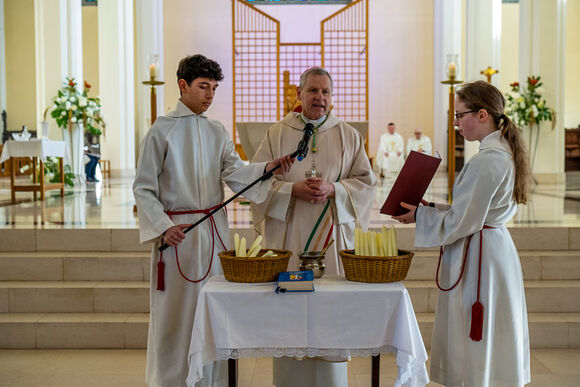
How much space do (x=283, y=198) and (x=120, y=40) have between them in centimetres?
1383

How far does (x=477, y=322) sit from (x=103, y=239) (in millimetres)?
3967

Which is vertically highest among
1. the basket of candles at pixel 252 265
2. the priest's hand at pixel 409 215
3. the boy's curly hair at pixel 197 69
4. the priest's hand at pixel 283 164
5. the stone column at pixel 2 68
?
the stone column at pixel 2 68

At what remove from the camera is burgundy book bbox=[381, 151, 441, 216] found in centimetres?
308

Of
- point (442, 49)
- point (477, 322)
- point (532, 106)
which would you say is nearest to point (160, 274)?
point (477, 322)

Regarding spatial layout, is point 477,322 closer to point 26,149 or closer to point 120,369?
point 120,369

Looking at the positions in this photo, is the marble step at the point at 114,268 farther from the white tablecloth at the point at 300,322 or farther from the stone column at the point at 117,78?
the stone column at the point at 117,78

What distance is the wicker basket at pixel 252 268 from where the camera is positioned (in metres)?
2.89

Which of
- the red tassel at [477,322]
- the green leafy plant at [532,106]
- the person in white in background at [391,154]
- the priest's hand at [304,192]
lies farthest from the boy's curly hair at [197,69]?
the person in white in background at [391,154]

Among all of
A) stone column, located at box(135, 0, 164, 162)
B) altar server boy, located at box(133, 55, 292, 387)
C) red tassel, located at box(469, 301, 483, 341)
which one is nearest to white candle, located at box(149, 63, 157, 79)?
altar server boy, located at box(133, 55, 292, 387)

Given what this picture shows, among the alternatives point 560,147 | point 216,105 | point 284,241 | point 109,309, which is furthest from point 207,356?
point 216,105

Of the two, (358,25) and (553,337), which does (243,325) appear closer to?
(553,337)

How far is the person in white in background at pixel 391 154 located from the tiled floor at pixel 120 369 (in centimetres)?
1330

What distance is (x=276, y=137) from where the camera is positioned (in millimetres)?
3955

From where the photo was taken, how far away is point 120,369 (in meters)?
4.56
